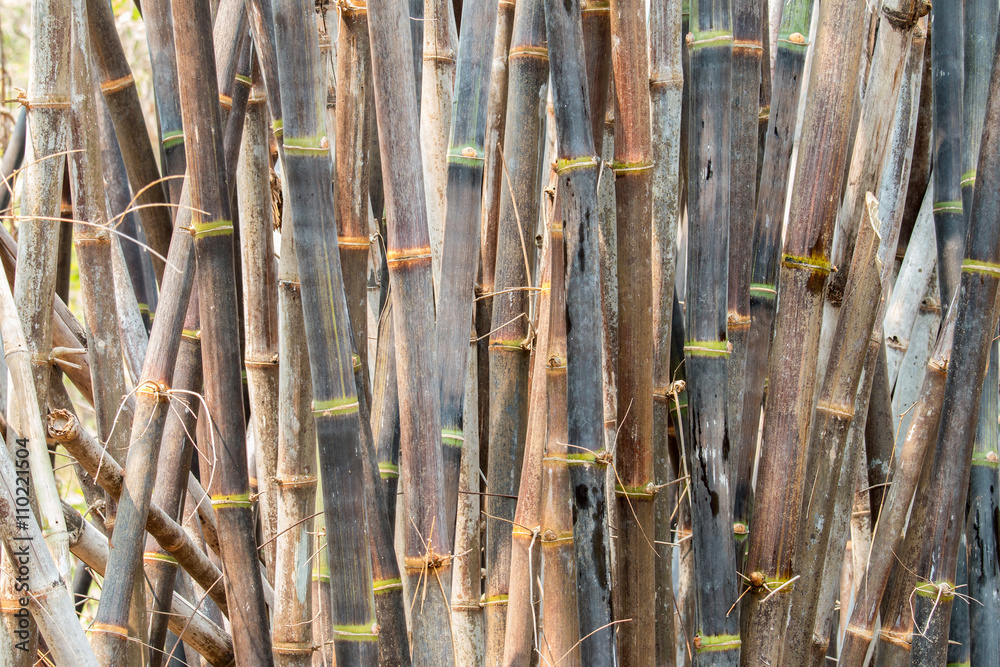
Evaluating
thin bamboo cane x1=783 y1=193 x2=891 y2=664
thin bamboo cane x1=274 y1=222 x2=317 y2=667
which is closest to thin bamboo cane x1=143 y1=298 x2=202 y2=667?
thin bamboo cane x1=274 y1=222 x2=317 y2=667

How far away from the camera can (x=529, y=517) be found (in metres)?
0.85

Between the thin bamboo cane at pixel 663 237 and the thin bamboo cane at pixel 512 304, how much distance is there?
0.12 meters

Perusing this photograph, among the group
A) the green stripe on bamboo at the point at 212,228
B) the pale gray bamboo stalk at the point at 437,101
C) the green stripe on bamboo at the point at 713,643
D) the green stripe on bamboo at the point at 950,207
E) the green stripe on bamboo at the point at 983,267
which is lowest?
the green stripe on bamboo at the point at 713,643

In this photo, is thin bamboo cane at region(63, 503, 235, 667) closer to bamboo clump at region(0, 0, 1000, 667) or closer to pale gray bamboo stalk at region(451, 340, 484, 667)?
bamboo clump at region(0, 0, 1000, 667)

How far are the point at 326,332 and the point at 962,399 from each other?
0.76 meters

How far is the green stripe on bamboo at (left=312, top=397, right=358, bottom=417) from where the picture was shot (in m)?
0.69

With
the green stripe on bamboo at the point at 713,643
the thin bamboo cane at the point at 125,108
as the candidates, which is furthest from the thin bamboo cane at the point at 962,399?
the thin bamboo cane at the point at 125,108

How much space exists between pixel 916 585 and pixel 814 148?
1.87ft

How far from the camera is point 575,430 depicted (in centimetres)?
76

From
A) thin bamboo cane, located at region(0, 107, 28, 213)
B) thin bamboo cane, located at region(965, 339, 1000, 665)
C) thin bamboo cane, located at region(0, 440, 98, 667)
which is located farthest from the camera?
thin bamboo cane, located at region(0, 107, 28, 213)

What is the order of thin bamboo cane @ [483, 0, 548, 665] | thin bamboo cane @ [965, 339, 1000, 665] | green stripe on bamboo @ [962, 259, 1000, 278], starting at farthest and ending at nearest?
1. thin bamboo cane @ [965, 339, 1000, 665]
2. green stripe on bamboo @ [962, 259, 1000, 278]
3. thin bamboo cane @ [483, 0, 548, 665]

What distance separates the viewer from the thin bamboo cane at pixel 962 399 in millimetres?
929

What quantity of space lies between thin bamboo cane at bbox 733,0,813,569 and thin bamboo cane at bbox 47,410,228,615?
63 centimetres

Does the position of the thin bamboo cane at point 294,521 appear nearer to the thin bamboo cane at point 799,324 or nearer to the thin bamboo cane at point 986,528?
the thin bamboo cane at point 799,324
